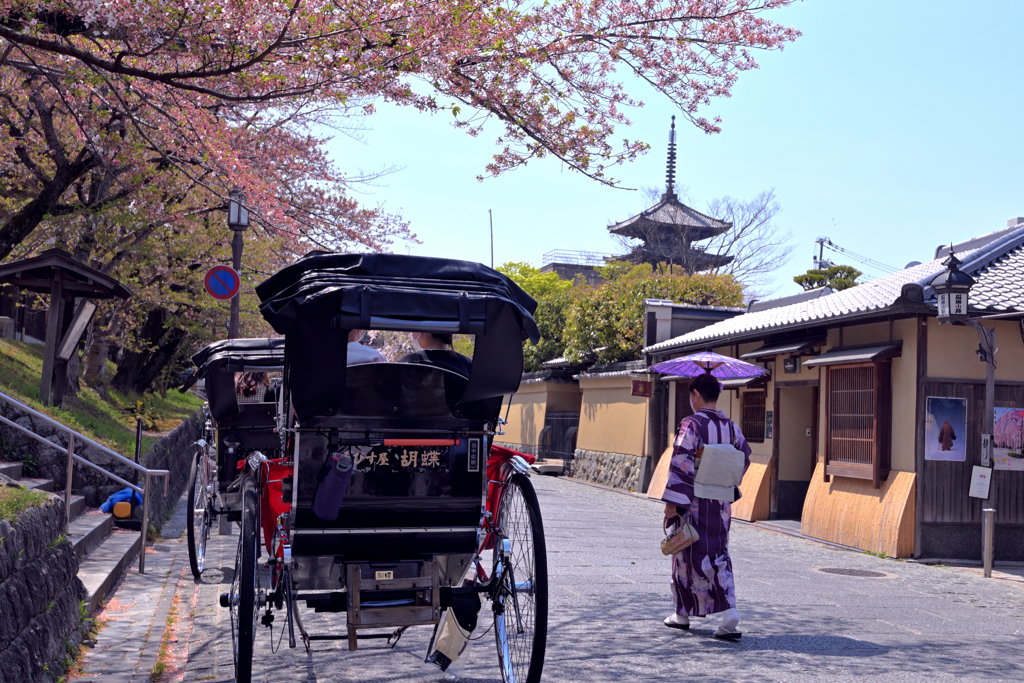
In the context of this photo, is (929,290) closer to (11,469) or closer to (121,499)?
(121,499)

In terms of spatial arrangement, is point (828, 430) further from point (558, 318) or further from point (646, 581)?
point (558, 318)

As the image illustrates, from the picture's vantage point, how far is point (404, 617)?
14.7ft

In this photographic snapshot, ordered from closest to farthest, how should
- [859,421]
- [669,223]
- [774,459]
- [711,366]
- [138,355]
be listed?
[711,366]
[859,421]
[774,459]
[138,355]
[669,223]

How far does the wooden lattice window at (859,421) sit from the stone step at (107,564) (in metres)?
10.1

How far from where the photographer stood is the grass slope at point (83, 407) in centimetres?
1181

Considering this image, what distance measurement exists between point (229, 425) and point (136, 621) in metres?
2.34

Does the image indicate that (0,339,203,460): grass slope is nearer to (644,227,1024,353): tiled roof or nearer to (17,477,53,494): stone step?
(17,477,53,494): stone step

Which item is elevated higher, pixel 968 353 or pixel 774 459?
pixel 968 353

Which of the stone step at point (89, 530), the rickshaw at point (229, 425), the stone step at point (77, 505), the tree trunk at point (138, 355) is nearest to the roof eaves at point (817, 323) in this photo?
the rickshaw at point (229, 425)

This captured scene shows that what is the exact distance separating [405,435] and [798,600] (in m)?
5.41

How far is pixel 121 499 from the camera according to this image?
9.88m

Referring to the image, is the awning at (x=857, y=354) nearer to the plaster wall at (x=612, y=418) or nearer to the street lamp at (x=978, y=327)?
the street lamp at (x=978, y=327)

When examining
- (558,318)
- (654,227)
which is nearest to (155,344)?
(558,318)

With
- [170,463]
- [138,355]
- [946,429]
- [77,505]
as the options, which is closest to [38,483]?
[77,505]
